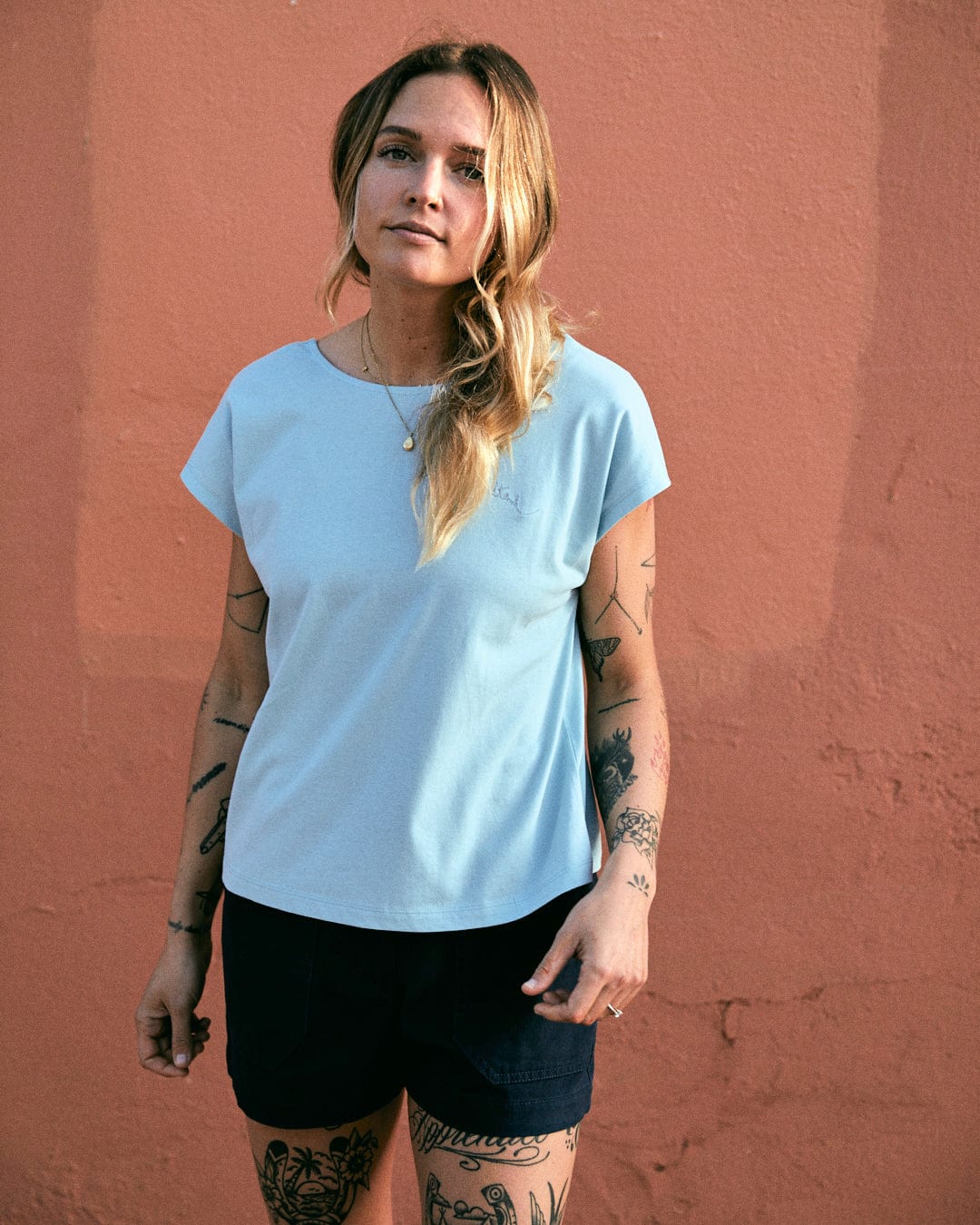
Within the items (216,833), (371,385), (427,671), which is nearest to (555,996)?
(427,671)

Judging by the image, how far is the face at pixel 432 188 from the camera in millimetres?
1475

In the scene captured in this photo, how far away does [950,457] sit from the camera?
2047 millimetres

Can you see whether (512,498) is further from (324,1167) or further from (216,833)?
(324,1167)

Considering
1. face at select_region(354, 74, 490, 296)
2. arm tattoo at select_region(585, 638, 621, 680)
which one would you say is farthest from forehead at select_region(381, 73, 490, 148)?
arm tattoo at select_region(585, 638, 621, 680)

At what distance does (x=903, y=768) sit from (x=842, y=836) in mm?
171

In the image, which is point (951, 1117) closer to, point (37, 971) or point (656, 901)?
point (656, 901)

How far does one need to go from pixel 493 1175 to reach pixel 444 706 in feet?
1.91

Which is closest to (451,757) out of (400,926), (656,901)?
(400,926)

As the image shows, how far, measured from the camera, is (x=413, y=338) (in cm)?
159

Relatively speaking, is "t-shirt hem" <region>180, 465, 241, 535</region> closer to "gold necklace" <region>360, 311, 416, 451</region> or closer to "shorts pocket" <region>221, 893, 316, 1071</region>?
"gold necklace" <region>360, 311, 416, 451</region>

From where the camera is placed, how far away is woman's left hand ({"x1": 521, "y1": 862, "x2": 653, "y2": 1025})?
4.24ft

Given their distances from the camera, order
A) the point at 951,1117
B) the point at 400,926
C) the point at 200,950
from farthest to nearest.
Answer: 1. the point at 951,1117
2. the point at 200,950
3. the point at 400,926

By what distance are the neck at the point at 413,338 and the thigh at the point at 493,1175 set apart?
0.99 m

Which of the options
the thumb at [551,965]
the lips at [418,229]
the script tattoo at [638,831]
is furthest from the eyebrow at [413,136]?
the thumb at [551,965]
